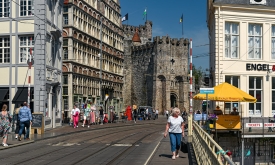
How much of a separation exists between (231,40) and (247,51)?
1.27 meters

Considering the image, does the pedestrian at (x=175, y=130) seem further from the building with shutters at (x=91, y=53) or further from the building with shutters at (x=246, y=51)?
the building with shutters at (x=91, y=53)

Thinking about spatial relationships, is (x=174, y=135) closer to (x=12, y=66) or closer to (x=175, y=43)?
(x=12, y=66)

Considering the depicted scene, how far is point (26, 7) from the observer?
29.2 metres

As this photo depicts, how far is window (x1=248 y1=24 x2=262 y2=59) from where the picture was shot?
3005 centimetres

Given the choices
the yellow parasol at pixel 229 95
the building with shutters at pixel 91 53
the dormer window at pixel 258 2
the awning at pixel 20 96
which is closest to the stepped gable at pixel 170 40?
the building with shutters at pixel 91 53

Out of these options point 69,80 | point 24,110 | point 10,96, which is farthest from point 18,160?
point 69,80

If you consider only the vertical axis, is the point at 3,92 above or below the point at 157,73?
below

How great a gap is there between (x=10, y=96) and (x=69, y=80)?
50.9 feet

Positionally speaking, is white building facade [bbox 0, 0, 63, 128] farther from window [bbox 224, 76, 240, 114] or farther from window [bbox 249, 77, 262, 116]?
window [bbox 249, 77, 262, 116]

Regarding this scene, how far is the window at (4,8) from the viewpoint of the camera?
29.5 m

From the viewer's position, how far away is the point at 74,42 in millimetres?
45812

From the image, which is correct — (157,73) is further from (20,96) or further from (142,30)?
(20,96)

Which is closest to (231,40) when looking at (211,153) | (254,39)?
(254,39)

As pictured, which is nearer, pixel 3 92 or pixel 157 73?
pixel 3 92
